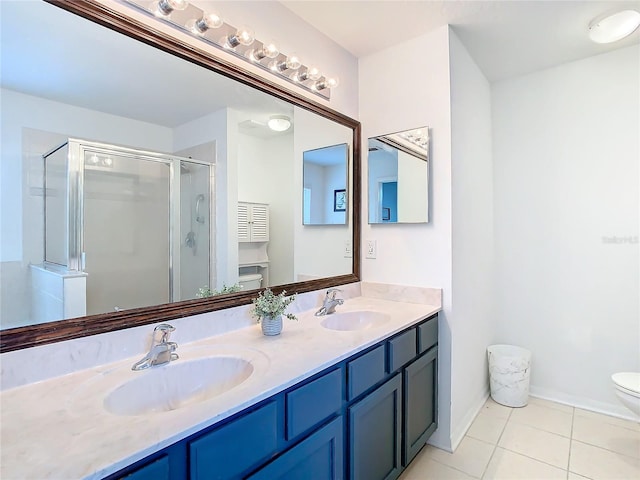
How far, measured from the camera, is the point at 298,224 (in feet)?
6.39

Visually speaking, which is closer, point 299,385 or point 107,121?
point 299,385

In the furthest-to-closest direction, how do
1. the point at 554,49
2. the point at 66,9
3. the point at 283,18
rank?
the point at 554,49 → the point at 283,18 → the point at 66,9

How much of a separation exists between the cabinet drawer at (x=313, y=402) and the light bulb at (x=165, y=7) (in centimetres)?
140

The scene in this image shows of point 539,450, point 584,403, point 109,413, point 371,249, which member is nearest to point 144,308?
Answer: point 109,413

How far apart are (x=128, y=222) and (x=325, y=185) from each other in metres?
1.19

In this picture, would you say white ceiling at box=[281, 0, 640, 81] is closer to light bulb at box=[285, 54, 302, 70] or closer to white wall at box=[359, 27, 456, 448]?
white wall at box=[359, 27, 456, 448]

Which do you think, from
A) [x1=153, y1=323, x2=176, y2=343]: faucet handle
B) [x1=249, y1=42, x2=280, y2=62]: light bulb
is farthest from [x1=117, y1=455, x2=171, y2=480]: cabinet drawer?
[x1=249, y1=42, x2=280, y2=62]: light bulb

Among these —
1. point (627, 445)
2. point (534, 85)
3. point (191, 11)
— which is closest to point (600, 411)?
point (627, 445)

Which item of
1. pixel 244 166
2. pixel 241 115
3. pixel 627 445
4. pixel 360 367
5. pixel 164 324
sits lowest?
pixel 627 445

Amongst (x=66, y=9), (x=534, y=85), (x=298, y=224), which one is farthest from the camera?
(x=534, y=85)

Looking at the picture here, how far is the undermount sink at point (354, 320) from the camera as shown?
1811 mm

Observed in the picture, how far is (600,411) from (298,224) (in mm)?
2447

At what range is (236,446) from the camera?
33.9 inches

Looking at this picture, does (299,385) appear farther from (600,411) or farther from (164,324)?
(600,411)
